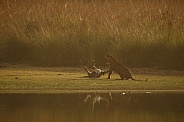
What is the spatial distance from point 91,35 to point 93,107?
901 centimetres

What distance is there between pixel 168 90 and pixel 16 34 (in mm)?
7673

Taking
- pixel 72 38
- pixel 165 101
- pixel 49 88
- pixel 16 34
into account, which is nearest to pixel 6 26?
pixel 16 34

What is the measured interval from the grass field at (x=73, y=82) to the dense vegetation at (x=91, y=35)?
142cm

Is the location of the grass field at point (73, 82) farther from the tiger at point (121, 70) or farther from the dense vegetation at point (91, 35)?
the dense vegetation at point (91, 35)

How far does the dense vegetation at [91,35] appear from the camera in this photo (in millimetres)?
23266

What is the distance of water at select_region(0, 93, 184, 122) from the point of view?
44.8ft

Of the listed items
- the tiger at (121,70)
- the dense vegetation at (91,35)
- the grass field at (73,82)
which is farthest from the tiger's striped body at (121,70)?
the dense vegetation at (91,35)

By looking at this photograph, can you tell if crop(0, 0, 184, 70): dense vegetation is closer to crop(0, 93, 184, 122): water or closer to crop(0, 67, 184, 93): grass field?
crop(0, 67, 184, 93): grass field

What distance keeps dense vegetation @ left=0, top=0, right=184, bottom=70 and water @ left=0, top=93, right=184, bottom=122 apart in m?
5.68

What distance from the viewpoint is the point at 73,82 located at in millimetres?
18750

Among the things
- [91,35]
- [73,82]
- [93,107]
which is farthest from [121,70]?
[93,107]

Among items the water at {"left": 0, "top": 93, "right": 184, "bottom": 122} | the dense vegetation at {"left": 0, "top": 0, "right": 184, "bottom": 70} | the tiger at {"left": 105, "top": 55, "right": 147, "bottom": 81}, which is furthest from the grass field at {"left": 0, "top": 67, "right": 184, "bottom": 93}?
the dense vegetation at {"left": 0, "top": 0, "right": 184, "bottom": 70}

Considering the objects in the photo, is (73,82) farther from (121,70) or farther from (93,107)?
(93,107)

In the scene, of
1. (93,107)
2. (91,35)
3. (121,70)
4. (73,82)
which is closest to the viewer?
(93,107)
